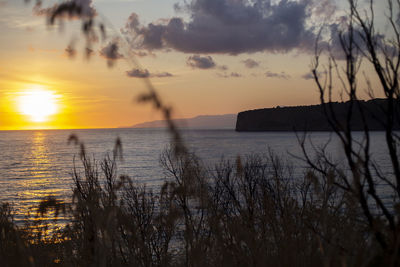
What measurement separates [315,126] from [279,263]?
19775 cm

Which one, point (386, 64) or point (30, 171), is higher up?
point (386, 64)

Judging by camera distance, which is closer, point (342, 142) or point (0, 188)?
point (342, 142)

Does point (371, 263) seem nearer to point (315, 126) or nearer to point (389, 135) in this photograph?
point (389, 135)

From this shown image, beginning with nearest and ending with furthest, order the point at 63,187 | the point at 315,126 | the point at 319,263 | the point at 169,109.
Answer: the point at 169,109 < the point at 319,263 < the point at 63,187 < the point at 315,126

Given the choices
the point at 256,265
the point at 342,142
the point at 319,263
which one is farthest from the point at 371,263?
the point at 319,263

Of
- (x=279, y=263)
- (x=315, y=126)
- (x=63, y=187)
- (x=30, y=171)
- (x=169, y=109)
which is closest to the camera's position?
(x=169, y=109)

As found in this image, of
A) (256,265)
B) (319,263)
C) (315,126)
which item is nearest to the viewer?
(256,265)

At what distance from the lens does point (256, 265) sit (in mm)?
4336

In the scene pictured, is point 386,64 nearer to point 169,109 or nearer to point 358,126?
point 169,109

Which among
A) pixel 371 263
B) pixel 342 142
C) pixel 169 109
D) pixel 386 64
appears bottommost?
pixel 371 263

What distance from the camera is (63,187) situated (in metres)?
41.3

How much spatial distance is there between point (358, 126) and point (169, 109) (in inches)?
8542

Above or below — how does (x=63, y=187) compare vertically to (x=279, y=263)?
below

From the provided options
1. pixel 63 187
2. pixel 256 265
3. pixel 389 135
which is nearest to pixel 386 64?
pixel 389 135
